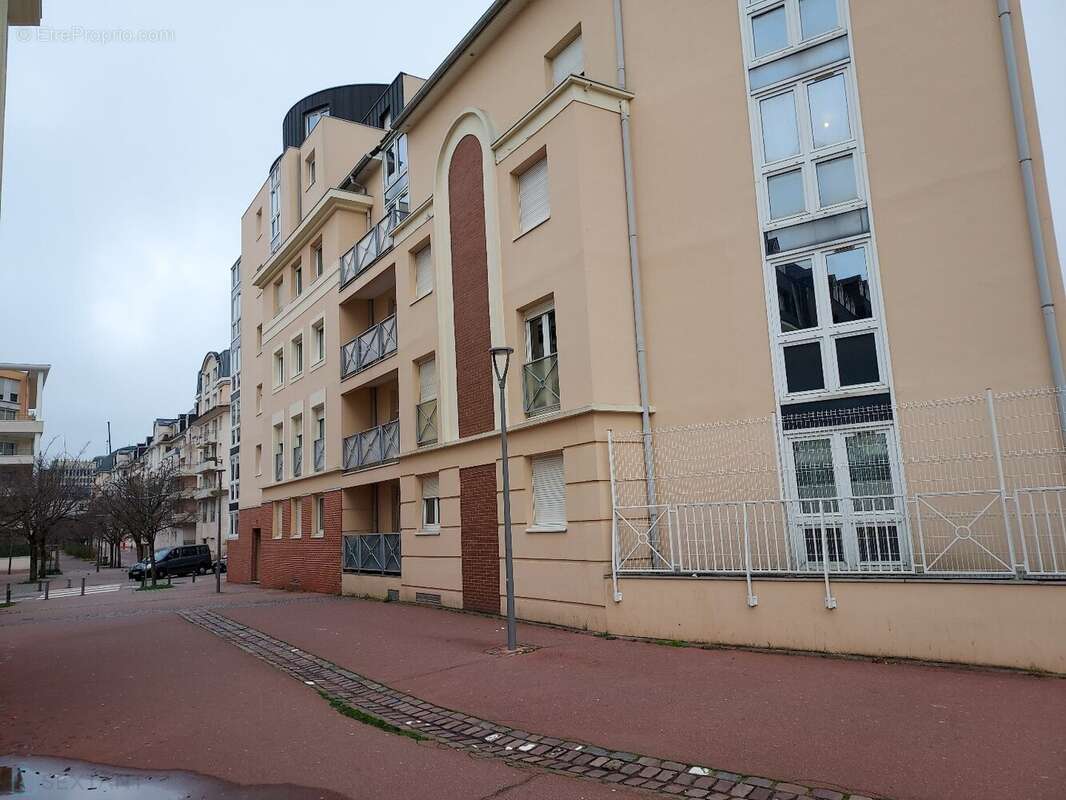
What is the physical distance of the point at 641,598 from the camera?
10234 mm

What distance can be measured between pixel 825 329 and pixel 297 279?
65.6 ft

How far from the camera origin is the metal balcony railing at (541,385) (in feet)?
41.2

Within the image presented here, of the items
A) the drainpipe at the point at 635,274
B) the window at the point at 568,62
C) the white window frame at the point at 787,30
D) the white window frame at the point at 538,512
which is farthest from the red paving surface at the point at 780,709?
the window at the point at 568,62

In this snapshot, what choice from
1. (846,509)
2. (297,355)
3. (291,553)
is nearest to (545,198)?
(846,509)

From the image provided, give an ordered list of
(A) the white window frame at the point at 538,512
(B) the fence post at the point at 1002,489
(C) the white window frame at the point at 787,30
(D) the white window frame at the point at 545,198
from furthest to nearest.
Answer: (D) the white window frame at the point at 545,198 < (A) the white window frame at the point at 538,512 < (C) the white window frame at the point at 787,30 < (B) the fence post at the point at 1002,489

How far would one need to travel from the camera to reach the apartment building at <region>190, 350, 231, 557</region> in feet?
195

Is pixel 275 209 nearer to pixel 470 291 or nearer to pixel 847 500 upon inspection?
pixel 470 291

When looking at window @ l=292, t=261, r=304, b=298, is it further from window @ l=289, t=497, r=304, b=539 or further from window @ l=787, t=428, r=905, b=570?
window @ l=787, t=428, r=905, b=570

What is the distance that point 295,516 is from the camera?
24.8 meters

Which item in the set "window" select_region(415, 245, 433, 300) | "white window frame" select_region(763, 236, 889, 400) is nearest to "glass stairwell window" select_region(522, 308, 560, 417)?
"white window frame" select_region(763, 236, 889, 400)

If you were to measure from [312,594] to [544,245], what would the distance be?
44.5 feet

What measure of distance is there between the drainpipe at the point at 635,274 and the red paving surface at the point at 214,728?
5634mm

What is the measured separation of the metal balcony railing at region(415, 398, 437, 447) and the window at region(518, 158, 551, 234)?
4680mm

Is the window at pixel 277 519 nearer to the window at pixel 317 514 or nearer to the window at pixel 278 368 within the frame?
the window at pixel 317 514
